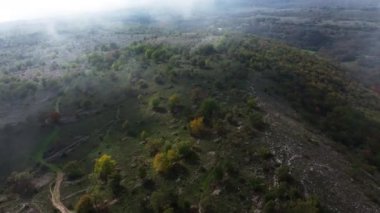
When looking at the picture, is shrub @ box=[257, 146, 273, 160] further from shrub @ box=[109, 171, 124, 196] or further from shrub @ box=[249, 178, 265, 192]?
shrub @ box=[109, 171, 124, 196]

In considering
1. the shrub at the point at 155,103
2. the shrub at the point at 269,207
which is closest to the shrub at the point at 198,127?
the shrub at the point at 155,103

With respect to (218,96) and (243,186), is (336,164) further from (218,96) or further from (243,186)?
(218,96)

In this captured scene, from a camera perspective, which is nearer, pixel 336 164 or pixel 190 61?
pixel 336 164

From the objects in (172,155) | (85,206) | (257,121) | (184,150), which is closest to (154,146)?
(184,150)

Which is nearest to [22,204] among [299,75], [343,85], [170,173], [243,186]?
[170,173]

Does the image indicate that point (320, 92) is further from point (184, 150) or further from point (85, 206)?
point (85, 206)

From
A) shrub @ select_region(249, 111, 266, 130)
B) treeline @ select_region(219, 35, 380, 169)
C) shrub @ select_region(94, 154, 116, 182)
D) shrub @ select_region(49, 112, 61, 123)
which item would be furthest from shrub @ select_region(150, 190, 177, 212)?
shrub @ select_region(49, 112, 61, 123)

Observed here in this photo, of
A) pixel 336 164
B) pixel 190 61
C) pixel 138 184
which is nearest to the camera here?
A: pixel 138 184
